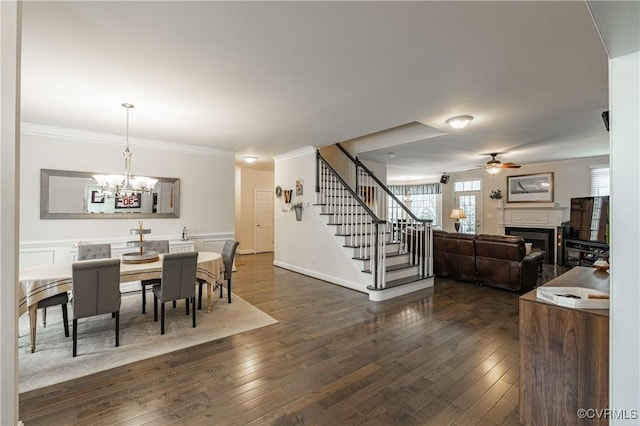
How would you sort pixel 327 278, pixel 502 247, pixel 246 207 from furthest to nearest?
pixel 246 207 → pixel 327 278 → pixel 502 247

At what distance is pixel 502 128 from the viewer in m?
4.59

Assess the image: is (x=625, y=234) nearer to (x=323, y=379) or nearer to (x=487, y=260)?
(x=323, y=379)

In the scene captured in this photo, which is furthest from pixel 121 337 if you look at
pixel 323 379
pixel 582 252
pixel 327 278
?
pixel 582 252

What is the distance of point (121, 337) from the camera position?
3.02 m

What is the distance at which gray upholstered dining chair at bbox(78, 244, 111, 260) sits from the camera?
149 inches

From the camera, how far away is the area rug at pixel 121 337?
244 cm

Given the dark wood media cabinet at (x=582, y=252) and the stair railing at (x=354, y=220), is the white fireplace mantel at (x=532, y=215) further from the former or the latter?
the stair railing at (x=354, y=220)

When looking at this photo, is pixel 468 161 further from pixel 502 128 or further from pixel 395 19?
pixel 395 19

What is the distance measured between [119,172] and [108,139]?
57 centimetres

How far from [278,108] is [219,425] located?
323cm

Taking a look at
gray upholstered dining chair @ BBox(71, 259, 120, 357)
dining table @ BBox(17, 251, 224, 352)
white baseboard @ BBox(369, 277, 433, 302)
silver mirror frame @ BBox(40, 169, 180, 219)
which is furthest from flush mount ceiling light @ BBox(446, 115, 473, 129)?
silver mirror frame @ BBox(40, 169, 180, 219)

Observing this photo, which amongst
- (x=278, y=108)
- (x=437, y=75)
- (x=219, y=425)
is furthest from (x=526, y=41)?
(x=219, y=425)

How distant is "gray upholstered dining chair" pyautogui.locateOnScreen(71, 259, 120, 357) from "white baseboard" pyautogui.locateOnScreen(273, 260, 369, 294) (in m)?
3.35

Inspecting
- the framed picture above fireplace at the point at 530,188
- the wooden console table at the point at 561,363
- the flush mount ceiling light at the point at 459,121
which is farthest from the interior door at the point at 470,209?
the wooden console table at the point at 561,363
